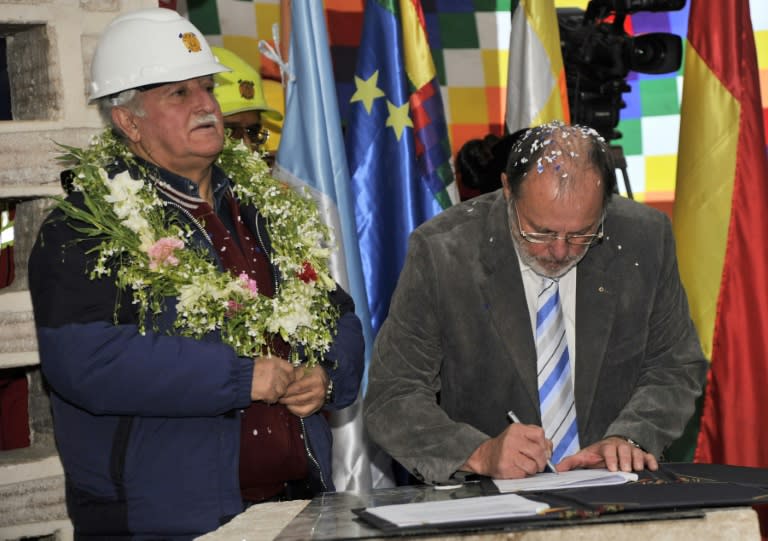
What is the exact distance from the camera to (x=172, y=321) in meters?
2.51

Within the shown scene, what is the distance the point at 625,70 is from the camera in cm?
473

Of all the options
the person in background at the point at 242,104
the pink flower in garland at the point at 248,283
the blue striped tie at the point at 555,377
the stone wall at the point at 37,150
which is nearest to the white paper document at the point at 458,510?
the blue striped tie at the point at 555,377

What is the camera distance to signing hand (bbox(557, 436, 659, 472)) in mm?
2250

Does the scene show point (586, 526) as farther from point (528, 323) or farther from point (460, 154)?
point (460, 154)

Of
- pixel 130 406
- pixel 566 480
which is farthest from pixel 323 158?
pixel 566 480

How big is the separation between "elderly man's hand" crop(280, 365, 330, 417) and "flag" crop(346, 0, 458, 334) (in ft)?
5.40

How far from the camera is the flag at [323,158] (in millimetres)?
3932

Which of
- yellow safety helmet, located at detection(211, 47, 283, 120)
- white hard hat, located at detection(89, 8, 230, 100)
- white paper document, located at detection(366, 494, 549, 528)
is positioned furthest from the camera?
yellow safety helmet, located at detection(211, 47, 283, 120)

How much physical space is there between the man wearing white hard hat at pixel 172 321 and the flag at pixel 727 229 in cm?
193

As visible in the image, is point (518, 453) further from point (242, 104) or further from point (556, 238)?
point (242, 104)

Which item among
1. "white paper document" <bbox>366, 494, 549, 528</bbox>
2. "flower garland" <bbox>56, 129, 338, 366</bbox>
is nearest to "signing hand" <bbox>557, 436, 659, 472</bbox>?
"white paper document" <bbox>366, 494, 549, 528</bbox>

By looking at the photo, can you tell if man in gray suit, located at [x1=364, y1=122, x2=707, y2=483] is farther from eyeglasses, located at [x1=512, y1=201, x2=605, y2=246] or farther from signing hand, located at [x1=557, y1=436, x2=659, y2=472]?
signing hand, located at [x1=557, y1=436, x2=659, y2=472]

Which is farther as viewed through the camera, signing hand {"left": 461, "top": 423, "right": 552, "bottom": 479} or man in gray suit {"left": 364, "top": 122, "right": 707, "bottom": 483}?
man in gray suit {"left": 364, "top": 122, "right": 707, "bottom": 483}

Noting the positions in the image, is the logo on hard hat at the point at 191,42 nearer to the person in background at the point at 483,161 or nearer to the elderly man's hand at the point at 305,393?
the elderly man's hand at the point at 305,393
